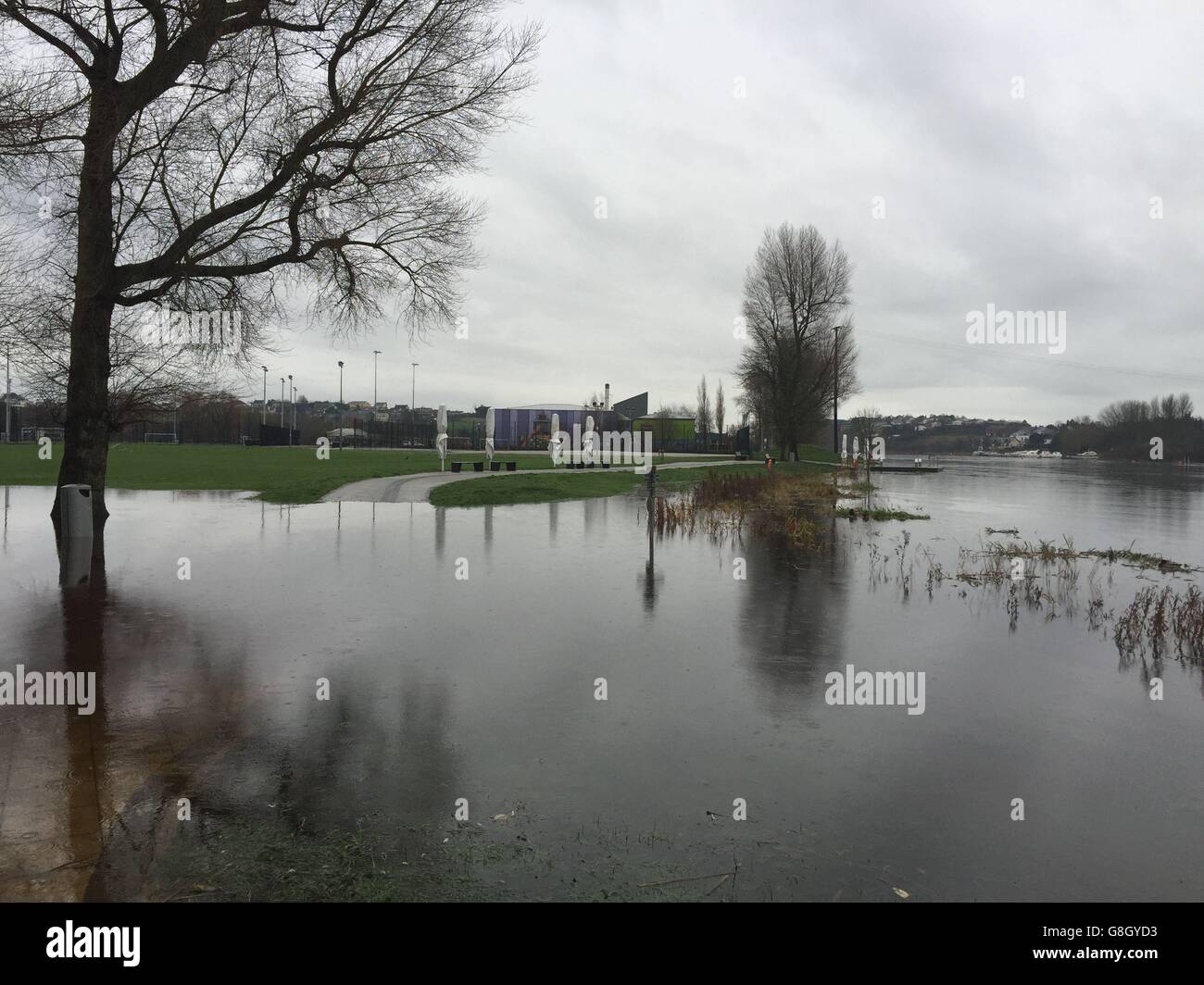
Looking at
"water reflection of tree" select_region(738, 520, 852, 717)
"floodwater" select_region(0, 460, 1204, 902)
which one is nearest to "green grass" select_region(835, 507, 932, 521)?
"water reflection of tree" select_region(738, 520, 852, 717)

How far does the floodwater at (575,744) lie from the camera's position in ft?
13.4

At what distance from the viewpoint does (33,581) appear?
11570mm

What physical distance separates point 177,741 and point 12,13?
36.6 feet

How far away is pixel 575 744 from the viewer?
5.81 metres

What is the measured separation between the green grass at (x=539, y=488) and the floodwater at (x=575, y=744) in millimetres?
11767

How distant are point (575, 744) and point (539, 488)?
21496 millimetres

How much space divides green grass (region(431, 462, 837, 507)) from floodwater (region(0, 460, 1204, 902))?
1177 cm

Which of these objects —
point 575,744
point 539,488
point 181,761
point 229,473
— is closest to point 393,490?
point 539,488

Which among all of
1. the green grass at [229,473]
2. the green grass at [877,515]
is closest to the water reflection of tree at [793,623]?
the green grass at [877,515]

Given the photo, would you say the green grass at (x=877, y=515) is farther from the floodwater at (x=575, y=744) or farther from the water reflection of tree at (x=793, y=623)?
the floodwater at (x=575, y=744)

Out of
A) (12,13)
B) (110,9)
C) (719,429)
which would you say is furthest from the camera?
(719,429)

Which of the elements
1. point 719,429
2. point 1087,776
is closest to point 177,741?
point 1087,776
